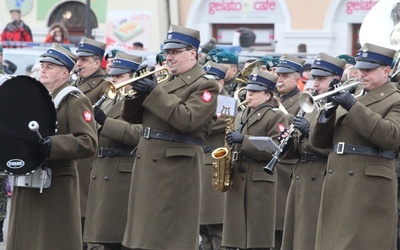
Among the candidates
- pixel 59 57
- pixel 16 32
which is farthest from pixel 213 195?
pixel 16 32

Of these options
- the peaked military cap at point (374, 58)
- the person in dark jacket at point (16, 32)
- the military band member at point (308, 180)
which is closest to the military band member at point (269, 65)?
the military band member at point (308, 180)

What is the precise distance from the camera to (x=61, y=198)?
9.47 meters

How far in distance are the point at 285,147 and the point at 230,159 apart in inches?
48.0

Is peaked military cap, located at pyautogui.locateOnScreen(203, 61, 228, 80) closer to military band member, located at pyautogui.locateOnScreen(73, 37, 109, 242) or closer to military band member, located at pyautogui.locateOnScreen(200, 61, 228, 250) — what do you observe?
military band member, located at pyautogui.locateOnScreen(200, 61, 228, 250)

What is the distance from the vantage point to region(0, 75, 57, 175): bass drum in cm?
915

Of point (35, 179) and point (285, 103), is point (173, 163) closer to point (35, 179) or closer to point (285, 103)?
point (35, 179)

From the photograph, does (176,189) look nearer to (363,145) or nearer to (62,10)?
(363,145)

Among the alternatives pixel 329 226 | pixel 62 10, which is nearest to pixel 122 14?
pixel 62 10

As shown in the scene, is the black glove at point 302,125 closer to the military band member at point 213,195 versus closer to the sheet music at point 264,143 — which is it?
the sheet music at point 264,143


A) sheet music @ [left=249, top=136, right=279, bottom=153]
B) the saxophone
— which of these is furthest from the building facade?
sheet music @ [left=249, top=136, right=279, bottom=153]

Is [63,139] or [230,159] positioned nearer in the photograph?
[63,139]

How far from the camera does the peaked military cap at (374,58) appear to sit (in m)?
9.57

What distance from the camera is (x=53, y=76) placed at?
9.78 m

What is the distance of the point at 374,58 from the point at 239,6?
72.0 feet
